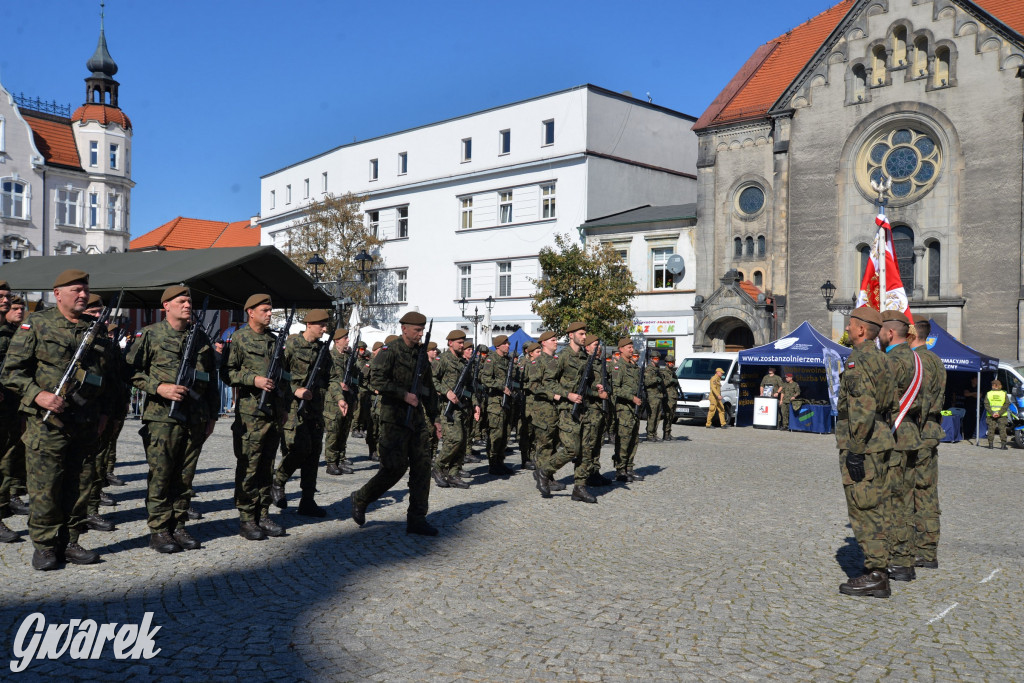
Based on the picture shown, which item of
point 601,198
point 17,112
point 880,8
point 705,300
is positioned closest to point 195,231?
point 17,112

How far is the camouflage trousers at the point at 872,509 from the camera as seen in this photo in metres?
6.56

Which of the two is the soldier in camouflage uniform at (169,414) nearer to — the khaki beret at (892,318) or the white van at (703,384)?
the khaki beret at (892,318)

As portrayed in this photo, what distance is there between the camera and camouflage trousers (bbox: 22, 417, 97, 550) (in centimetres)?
657

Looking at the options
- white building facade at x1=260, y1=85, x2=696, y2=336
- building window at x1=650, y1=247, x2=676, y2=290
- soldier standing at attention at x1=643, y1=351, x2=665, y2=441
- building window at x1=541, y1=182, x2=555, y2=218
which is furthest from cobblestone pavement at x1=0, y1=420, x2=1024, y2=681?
building window at x1=541, y1=182, x2=555, y2=218

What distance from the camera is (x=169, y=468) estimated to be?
721cm

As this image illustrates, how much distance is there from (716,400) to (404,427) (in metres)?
Result: 18.7

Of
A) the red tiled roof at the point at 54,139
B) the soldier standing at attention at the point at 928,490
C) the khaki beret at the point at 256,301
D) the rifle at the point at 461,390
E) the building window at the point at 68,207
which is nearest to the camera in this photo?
the soldier standing at attention at the point at 928,490

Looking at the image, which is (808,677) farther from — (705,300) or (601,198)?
(601,198)

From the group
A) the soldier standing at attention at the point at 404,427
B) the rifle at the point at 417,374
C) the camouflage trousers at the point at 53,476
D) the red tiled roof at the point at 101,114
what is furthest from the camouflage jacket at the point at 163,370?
the red tiled roof at the point at 101,114

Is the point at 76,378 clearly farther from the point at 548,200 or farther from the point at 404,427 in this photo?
the point at 548,200

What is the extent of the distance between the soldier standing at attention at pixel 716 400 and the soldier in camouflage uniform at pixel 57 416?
67.7 feet

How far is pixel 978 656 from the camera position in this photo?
5227 mm

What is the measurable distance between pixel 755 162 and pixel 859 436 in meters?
31.8

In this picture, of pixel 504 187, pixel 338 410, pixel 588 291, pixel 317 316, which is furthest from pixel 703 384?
pixel 504 187
